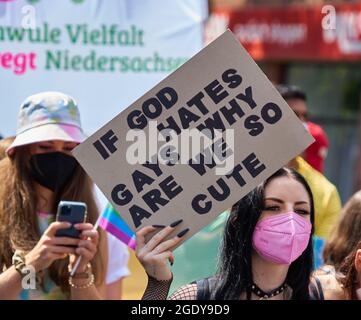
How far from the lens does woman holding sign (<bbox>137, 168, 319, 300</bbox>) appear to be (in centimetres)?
331

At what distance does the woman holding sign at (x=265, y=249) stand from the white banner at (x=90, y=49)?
1.58 metres

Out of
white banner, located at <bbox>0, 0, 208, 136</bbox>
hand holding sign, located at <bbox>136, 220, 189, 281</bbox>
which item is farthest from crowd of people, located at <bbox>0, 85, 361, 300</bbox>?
white banner, located at <bbox>0, 0, 208, 136</bbox>

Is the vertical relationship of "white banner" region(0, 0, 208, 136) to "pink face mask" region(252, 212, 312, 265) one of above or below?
above

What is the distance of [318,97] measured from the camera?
1678cm

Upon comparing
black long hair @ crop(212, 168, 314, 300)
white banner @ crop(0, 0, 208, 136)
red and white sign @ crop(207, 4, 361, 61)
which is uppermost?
red and white sign @ crop(207, 4, 361, 61)

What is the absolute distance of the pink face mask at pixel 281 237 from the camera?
3.30m

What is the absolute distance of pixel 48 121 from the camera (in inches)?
156

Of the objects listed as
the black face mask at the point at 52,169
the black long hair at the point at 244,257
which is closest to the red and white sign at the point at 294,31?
the black face mask at the point at 52,169

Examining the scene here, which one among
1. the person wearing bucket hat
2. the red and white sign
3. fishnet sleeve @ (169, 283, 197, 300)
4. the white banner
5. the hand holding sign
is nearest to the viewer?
the hand holding sign

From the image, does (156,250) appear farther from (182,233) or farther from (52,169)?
(52,169)

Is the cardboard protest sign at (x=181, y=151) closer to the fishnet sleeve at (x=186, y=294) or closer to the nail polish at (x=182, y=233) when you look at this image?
the nail polish at (x=182, y=233)

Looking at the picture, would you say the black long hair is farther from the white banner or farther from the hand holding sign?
the white banner
